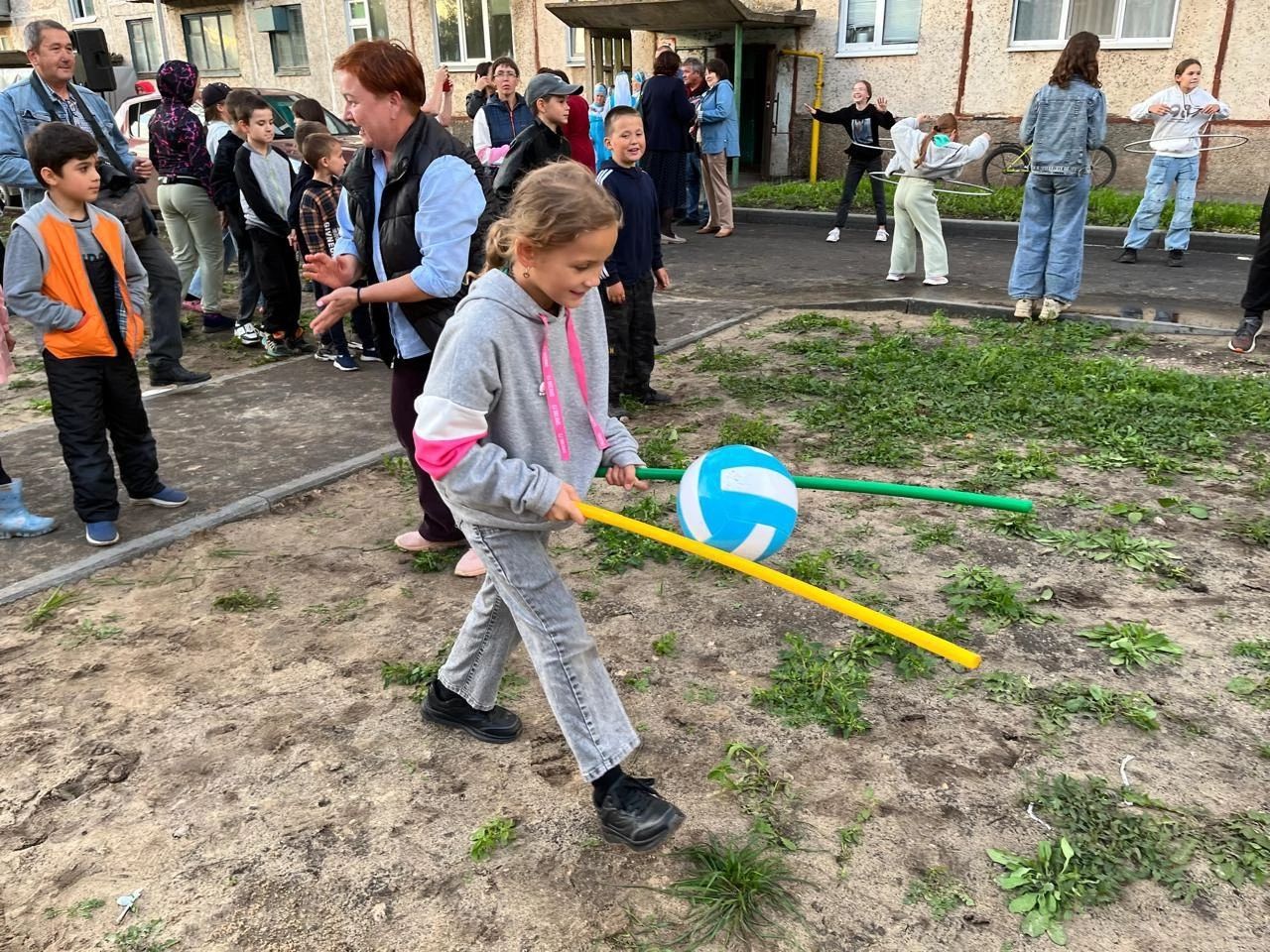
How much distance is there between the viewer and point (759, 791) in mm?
2791

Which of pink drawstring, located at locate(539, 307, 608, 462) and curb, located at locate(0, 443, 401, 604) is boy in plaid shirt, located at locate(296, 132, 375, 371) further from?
pink drawstring, located at locate(539, 307, 608, 462)

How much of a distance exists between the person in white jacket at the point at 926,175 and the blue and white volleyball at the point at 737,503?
6.86 metres

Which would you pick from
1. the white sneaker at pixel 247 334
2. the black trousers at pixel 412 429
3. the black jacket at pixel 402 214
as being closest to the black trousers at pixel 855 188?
the white sneaker at pixel 247 334

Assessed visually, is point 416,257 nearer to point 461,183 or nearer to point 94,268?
point 461,183

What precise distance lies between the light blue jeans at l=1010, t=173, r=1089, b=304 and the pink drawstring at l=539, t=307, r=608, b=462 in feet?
20.6

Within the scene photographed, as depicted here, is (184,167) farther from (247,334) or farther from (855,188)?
(855,188)

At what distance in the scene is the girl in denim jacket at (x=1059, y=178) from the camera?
739cm

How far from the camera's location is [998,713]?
3121mm

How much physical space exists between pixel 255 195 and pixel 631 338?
3340 mm

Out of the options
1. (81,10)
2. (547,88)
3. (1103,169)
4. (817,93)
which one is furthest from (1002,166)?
(81,10)

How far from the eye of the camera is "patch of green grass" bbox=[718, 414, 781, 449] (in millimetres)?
5473

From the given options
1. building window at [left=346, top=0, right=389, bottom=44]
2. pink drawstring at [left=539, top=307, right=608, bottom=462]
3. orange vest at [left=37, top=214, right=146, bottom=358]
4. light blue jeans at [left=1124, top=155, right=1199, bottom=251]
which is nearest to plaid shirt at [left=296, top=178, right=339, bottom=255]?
orange vest at [left=37, top=214, right=146, bottom=358]

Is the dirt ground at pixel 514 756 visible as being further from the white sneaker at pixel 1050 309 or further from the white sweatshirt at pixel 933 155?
the white sweatshirt at pixel 933 155

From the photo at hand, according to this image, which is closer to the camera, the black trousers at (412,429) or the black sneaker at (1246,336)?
the black trousers at (412,429)
